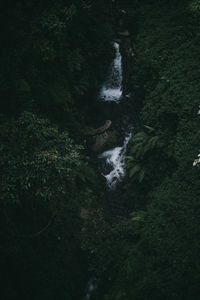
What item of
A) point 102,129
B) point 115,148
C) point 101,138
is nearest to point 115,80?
point 102,129

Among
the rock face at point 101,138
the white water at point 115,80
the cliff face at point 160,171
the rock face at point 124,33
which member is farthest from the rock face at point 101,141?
the rock face at point 124,33

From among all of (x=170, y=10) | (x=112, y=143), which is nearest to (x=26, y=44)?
(x=112, y=143)

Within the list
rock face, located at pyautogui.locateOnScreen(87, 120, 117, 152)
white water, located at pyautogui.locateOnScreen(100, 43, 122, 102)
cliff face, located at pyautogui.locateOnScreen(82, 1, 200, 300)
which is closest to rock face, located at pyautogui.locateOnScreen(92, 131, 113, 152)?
rock face, located at pyautogui.locateOnScreen(87, 120, 117, 152)

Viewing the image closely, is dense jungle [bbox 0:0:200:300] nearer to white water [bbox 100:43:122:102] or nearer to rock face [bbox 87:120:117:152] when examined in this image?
rock face [bbox 87:120:117:152]

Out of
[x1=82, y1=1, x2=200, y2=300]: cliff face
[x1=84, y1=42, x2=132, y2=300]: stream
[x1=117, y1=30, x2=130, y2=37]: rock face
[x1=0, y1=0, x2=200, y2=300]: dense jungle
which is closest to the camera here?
[x1=82, y1=1, x2=200, y2=300]: cliff face

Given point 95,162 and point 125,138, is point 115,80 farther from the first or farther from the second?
point 95,162

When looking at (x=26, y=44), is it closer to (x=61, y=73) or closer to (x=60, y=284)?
(x=61, y=73)

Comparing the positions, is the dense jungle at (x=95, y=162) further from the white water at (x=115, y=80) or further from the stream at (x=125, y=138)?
the white water at (x=115, y=80)
